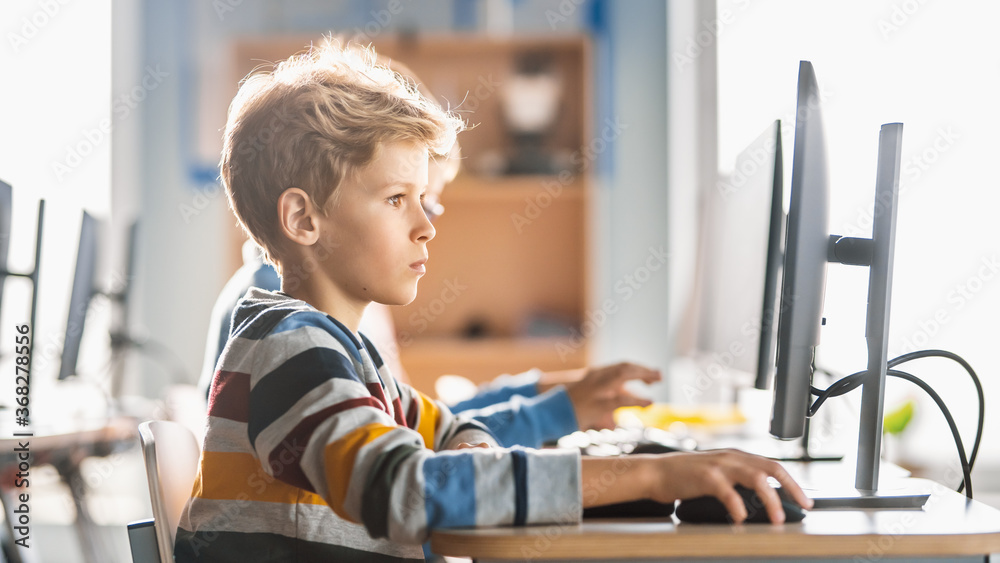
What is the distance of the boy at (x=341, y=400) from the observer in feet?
2.20

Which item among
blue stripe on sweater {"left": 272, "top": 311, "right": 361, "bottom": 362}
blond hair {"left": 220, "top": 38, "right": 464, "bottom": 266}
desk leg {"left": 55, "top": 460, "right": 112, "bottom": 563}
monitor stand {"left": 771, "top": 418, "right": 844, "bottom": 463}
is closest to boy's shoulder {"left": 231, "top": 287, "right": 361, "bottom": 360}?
blue stripe on sweater {"left": 272, "top": 311, "right": 361, "bottom": 362}

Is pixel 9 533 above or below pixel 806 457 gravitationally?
below

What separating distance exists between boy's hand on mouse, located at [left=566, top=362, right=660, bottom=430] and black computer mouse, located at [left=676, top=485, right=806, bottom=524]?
58 cm

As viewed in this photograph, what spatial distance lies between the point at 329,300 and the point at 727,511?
0.47 metres

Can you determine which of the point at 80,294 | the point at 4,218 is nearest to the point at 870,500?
the point at 4,218

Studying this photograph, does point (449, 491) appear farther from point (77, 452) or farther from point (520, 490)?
point (77, 452)

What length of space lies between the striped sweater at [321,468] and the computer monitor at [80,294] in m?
1.06

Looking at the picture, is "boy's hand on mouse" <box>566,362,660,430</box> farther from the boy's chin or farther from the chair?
the chair

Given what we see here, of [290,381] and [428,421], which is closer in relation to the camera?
[290,381]

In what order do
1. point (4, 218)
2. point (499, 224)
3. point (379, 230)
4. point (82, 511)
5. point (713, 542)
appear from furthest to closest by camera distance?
point (499, 224), point (82, 511), point (4, 218), point (379, 230), point (713, 542)

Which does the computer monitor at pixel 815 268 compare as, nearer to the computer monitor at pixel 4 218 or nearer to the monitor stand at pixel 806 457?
the monitor stand at pixel 806 457

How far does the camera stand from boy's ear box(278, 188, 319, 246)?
0.91 m

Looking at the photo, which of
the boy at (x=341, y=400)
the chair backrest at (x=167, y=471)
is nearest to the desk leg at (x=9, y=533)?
the chair backrest at (x=167, y=471)

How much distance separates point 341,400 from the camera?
27.9 inches
